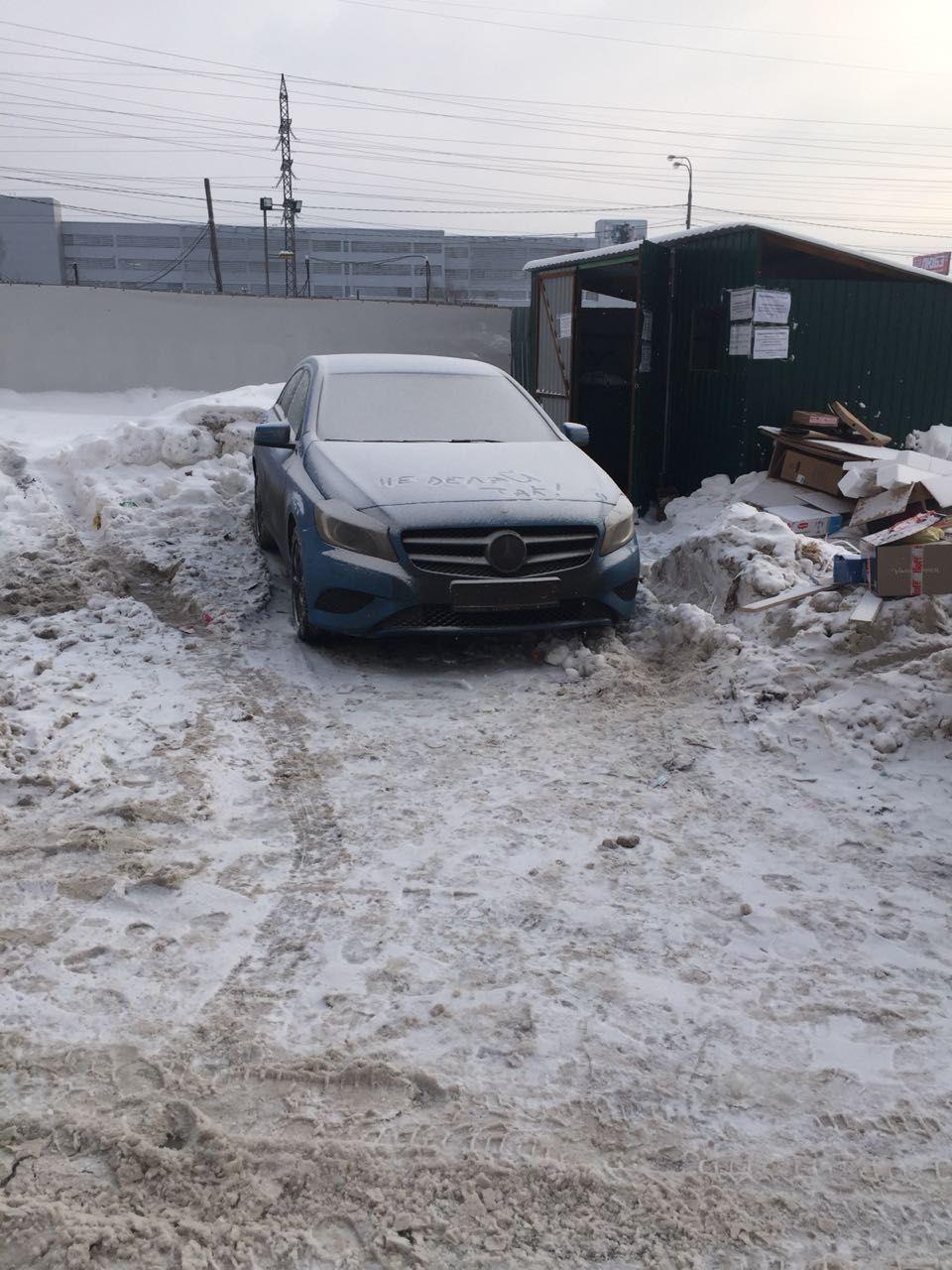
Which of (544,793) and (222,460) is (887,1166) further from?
(222,460)

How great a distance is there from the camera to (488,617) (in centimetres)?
583

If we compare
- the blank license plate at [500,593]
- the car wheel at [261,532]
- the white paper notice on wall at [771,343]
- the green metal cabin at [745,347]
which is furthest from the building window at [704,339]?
the blank license plate at [500,593]

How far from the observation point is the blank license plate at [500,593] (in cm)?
565

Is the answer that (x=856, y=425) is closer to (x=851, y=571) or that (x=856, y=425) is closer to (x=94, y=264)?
(x=851, y=571)

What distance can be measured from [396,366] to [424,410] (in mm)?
658

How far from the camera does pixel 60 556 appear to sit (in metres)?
7.72

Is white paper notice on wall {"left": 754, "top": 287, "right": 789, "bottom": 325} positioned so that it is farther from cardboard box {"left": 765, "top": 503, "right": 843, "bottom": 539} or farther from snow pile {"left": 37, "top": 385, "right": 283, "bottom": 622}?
snow pile {"left": 37, "top": 385, "right": 283, "bottom": 622}

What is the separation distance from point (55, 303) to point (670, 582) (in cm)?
1349

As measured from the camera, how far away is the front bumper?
18.5ft

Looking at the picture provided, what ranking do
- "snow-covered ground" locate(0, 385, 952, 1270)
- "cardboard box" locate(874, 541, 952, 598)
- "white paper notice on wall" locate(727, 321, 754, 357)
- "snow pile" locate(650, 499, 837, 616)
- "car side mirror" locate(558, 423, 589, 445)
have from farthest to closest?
1. "white paper notice on wall" locate(727, 321, 754, 357)
2. "car side mirror" locate(558, 423, 589, 445)
3. "snow pile" locate(650, 499, 837, 616)
4. "cardboard box" locate(874, 541, 952, 598)
5. "snow-covered ground" locate(0, 385, 952, 1270)

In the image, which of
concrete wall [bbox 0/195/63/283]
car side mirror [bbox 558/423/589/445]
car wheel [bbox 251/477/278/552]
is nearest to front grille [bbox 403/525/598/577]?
car side mirror [bbox 558/423/589/445]

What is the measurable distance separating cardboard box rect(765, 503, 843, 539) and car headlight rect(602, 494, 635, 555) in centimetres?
230

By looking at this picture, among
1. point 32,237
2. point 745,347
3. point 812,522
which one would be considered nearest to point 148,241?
point 32,237

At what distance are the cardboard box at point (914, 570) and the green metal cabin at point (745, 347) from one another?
4.34 m
